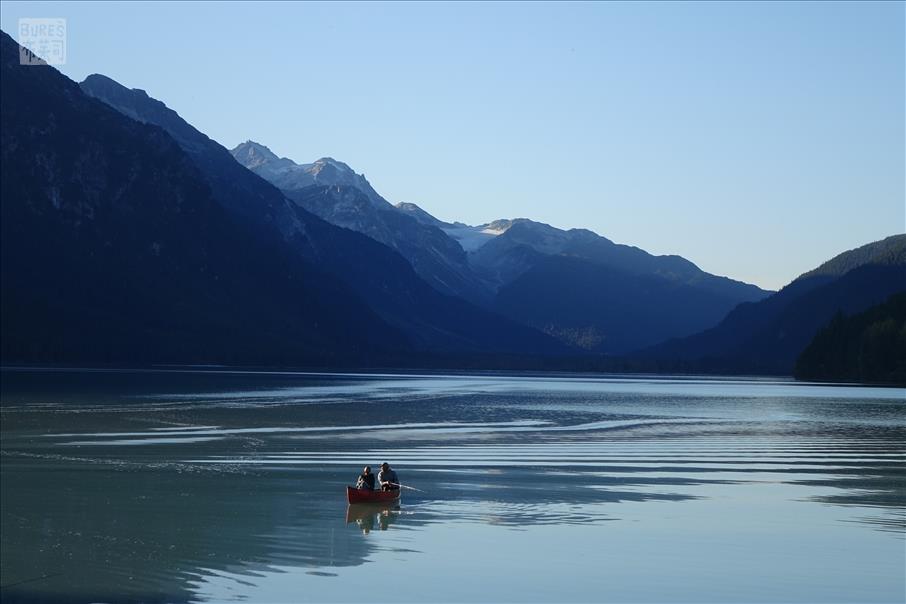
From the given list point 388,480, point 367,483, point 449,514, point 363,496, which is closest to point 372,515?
point 363,496

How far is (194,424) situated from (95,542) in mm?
57880

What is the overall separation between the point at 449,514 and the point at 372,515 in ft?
10.3

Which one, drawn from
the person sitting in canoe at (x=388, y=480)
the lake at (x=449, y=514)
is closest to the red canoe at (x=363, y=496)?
the person sitting in canoe at (x=388, y=480)

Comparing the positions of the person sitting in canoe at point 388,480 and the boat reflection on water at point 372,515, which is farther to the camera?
the person sitting in canoe at point 388,480

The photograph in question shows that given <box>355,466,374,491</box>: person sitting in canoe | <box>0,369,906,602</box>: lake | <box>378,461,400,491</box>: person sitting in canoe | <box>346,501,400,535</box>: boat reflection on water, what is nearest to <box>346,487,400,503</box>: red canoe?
<box>346,501,400,535</box>: boat reflection on water

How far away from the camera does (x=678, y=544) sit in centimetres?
4434

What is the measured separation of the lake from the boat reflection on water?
0.25 metres

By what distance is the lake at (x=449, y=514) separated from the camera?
3769 centimetres

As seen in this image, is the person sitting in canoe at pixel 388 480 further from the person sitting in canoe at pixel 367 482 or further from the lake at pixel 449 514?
the lake at pixel 449 514

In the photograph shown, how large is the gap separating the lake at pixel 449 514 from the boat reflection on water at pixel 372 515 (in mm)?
250

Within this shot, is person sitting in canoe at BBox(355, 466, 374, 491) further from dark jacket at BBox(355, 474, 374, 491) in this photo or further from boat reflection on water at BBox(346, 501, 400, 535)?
boat reflection on water at BBox(346, 501, 400, 535)

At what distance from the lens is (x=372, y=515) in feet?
171

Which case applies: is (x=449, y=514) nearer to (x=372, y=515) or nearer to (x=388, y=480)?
(x=372, y=515)

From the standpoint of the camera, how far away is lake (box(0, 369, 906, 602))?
37688 mm
